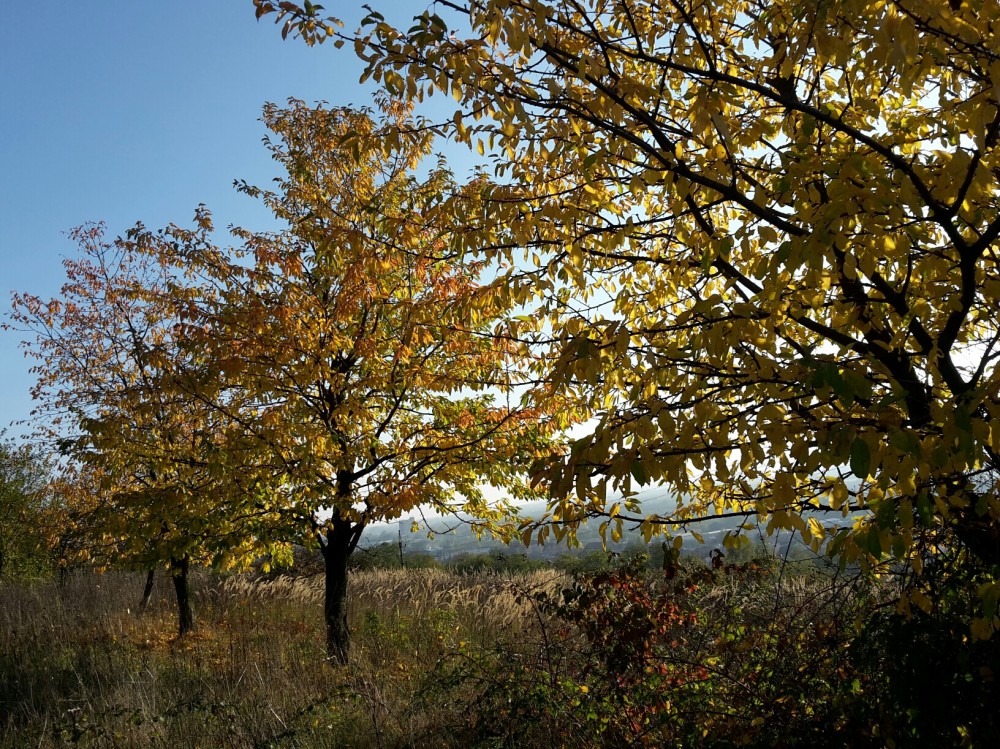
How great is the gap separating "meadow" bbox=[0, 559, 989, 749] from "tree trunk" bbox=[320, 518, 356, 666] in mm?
341

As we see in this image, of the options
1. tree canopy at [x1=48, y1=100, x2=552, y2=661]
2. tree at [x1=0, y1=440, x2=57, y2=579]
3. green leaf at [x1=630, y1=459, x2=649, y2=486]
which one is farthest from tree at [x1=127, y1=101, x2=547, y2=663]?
tree at [x1=0, y1=440, x2=57, y2=579]

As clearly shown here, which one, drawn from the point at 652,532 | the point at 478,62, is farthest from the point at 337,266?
the point at 652,532

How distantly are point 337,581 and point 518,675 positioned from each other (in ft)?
13.6

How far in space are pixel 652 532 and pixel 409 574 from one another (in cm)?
1293

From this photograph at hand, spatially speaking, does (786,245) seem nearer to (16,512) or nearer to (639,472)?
(639,472)

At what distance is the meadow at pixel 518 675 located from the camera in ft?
12.7

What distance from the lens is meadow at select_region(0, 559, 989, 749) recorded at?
3885 millimetres

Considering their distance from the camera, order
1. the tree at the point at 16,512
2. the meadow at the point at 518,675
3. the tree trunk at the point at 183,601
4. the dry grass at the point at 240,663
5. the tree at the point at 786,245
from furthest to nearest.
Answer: the tree at the point at 16,512 < the tree trunk at the point at 183,601 < the dry grass at the point at 240,663 < the meadow at the point at 518,675 < the tree at the point at 786,245

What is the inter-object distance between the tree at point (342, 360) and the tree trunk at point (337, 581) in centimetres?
34

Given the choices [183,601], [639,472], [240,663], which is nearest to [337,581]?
[240,663]

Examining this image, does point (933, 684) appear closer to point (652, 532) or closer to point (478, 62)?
point (652, 532)

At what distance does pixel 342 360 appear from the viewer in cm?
785

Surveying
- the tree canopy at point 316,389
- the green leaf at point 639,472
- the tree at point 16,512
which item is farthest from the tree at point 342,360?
the tree at point 16,512

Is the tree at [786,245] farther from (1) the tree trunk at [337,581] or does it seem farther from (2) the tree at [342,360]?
(1) the tree trunk at [337,581]
